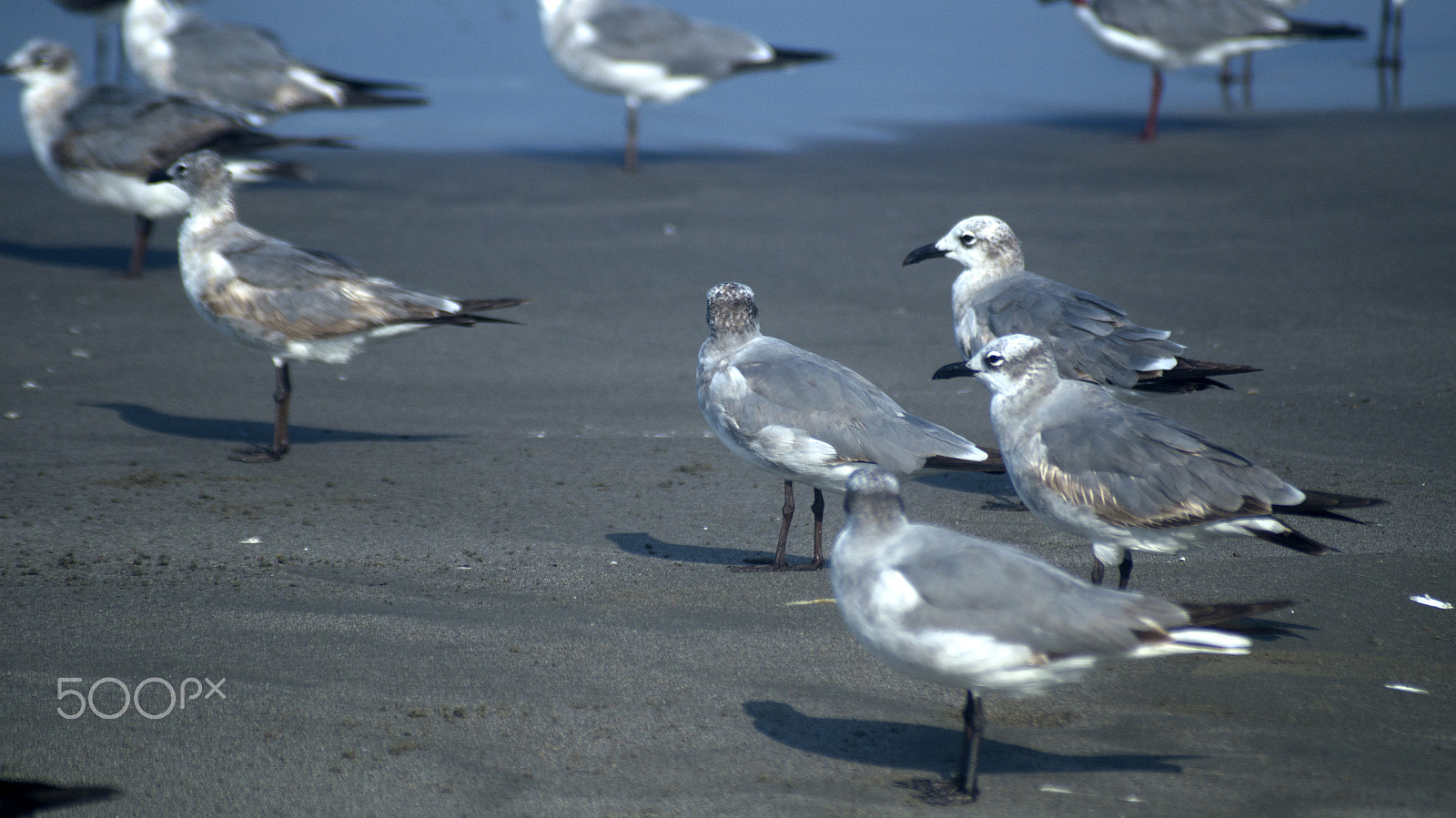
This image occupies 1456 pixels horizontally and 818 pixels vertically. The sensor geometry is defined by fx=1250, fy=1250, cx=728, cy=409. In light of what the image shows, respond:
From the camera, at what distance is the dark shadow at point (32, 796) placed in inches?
100

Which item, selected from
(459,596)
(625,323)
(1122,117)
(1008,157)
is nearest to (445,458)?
(459,596)

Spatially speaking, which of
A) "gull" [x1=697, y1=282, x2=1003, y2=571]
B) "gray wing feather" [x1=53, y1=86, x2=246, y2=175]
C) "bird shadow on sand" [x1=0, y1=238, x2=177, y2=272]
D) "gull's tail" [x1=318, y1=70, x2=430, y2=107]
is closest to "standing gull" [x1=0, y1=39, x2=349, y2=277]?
"gray wing feather" [x1=53, y1=86, x2=246, y2=175]

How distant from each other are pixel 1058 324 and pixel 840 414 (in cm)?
157

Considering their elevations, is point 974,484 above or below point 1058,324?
below

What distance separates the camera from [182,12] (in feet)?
40.2

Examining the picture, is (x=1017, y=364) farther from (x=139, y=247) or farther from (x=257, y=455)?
(x=139, y=247)

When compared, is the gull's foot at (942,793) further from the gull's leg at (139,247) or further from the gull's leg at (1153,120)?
the gull's leg at (1153,120)

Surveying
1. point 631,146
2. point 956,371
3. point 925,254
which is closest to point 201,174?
point 925,254

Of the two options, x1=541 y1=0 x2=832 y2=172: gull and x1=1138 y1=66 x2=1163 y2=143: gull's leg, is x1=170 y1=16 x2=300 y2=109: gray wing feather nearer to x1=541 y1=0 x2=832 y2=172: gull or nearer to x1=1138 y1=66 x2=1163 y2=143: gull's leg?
x1=541 y1=0 x2=832 y2=172: gull

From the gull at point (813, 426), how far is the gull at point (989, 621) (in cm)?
134

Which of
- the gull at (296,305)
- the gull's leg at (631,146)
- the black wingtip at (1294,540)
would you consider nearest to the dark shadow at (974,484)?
the black wingtip at (1294,540)

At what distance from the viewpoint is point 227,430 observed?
6.59 meters

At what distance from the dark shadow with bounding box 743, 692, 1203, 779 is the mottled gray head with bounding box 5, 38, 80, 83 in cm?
884

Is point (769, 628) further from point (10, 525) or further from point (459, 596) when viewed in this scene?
point (10, 525)
